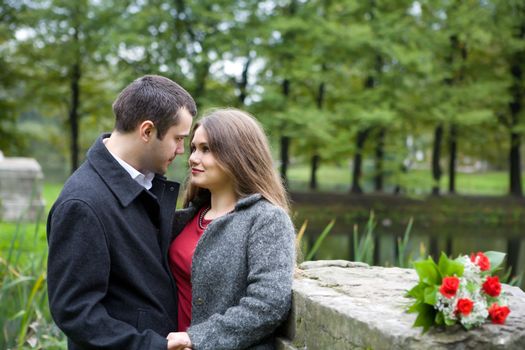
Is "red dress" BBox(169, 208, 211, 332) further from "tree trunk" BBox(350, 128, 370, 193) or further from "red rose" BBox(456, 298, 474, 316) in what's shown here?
"tree trunk" BBox(350, 128, 370, 193)

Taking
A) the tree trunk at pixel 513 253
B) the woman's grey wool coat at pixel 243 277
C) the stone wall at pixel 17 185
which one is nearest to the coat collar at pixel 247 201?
the woman's grey wool coat at pixel 243 277

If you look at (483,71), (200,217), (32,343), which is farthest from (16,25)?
(200,217)

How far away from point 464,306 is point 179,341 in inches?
38.3

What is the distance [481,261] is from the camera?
1865 millimetres

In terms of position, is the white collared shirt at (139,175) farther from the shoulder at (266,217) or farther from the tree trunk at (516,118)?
the tree trunk at (516,118)

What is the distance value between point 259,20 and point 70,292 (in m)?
18.5

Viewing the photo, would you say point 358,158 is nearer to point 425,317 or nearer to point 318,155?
point 318,155

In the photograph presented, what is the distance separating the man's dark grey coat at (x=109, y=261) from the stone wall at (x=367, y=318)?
497mm

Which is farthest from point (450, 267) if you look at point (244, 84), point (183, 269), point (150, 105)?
point (244, 84)

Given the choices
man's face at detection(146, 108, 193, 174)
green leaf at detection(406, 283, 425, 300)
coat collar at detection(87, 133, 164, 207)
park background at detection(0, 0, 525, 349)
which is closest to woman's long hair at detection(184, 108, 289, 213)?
man's face at detection(146, 108, 193, 174)

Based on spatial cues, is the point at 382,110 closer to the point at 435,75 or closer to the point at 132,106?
the point at 435,75

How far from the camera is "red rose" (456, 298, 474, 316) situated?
1.74 metres

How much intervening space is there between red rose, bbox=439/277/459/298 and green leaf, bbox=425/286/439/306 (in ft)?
0.08

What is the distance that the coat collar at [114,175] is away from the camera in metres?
2.28
